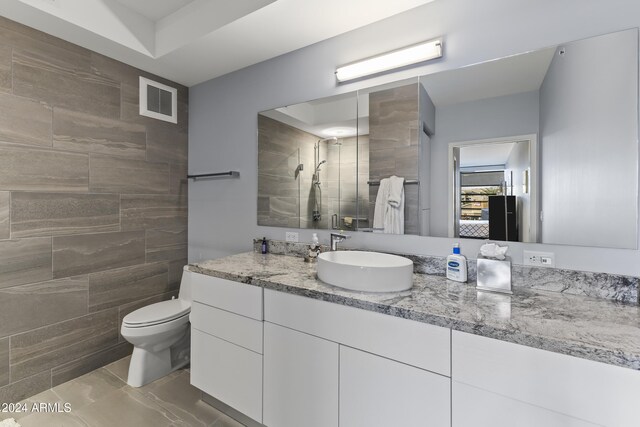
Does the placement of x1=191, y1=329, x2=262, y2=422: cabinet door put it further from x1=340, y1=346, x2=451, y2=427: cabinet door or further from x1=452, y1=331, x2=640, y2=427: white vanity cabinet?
x1=452, y1=331, x2=640, y2=427: white vanity cabinet

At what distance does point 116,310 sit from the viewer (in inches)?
90.0

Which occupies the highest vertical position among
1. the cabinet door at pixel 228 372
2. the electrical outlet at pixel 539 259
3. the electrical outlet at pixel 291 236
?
the electrical outlet at pixel 291 236

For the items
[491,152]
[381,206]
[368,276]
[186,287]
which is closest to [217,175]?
[186,287]

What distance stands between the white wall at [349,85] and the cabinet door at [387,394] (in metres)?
0.71

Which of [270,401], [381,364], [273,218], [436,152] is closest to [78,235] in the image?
[273,218]

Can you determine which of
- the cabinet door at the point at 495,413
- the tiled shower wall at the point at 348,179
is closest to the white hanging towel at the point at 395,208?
the tiled shower wall at the point at 348,179

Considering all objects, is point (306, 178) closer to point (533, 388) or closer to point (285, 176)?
point (285, 176)

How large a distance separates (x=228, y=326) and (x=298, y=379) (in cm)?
49

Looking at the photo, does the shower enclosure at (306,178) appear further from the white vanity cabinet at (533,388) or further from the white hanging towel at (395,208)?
the white vanity cabinet at (533,388)

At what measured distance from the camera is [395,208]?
174 cm

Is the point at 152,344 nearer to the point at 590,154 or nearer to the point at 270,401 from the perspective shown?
the point at 270,401

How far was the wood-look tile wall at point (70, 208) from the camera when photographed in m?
1.79

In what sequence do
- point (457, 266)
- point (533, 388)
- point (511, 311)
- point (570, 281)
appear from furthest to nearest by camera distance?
point (457, 266), point (570, 281), point (511, 311), point (533, 388)

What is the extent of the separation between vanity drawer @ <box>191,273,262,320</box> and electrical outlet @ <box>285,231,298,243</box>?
64cm
